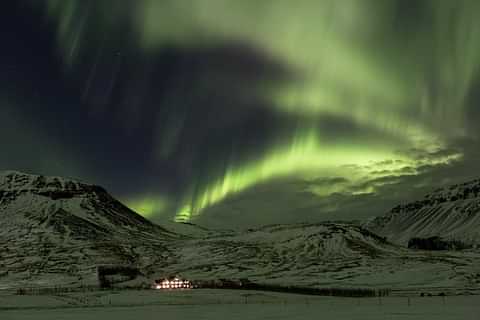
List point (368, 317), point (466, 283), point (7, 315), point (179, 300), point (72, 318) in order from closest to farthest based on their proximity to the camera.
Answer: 1. point (368, 317)
2. point (72, 318)
3. point (7, 315)
4. point (179, 300)
5. point (466, 283)

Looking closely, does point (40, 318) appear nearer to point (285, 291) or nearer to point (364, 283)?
point (285, 291)

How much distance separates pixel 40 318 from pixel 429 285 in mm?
136908

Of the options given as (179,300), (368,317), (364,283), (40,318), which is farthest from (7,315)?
(364,283)

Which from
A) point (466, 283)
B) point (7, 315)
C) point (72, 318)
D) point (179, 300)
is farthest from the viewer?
point (466, 283)

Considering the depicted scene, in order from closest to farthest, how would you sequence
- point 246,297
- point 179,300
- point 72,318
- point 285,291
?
point 72,318 → point 179,300 → point 246,297 → point 285,291

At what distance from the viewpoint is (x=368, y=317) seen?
71.5m

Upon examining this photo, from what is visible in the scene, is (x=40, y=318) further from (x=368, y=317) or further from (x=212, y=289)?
(x=212, y=289)

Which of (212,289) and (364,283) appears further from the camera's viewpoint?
(364,283)

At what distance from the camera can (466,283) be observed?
187 meters

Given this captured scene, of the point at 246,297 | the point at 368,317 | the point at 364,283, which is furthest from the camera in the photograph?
the point at 364,283

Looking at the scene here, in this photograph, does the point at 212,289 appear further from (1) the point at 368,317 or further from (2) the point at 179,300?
(1) the point at 368,317

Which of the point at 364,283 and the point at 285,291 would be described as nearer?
the point at 285,291

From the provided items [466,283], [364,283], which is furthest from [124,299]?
[466,283]

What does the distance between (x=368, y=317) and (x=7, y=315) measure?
2026 inches
